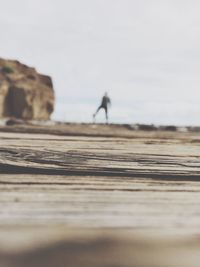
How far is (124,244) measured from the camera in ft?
3.00

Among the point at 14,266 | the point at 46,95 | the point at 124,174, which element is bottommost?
the point at 14,266

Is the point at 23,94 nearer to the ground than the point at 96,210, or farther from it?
farther from it

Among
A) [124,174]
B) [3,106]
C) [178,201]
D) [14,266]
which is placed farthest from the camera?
[3,106]

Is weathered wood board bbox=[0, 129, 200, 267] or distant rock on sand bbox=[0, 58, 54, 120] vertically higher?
distant rock on sand bbox=[0, 58, 54, 120]

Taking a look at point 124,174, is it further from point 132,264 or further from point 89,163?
point 132,264

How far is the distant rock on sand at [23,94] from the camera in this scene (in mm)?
37497

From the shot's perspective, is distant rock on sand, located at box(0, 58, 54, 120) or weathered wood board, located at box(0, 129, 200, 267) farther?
distant rock on sand, located at box(0, 58, 54, 120)

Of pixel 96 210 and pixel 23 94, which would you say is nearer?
pixel 96 210

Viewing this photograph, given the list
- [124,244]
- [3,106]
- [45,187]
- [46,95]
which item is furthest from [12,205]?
[46,95]

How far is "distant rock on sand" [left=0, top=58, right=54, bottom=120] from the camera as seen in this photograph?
37.5m

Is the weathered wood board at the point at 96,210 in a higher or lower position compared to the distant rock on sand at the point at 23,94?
lower

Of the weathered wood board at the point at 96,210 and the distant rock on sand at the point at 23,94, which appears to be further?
the distant rock on sand at the point at 23,94

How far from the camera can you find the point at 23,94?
37875 millimetres

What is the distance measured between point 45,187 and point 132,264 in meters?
0.45
